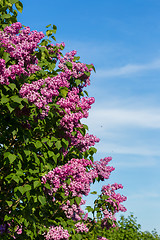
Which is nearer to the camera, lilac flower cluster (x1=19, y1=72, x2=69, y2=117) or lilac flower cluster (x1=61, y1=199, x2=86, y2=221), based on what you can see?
lilac flower cluster (x1=19, y1=72, x2=69, y2=117)

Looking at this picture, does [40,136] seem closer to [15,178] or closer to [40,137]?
[40,137]

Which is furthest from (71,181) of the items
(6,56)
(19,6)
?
(19,6)

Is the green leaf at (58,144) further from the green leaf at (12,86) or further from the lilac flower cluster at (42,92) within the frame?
the green leaf at (12,86)

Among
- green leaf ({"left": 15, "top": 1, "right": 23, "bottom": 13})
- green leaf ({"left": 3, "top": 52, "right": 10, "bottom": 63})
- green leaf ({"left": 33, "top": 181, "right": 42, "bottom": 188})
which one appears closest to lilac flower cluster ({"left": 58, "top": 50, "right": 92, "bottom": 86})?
green leaf ({"left": 3, "top": 52, "right": 10, "bottom": 63})

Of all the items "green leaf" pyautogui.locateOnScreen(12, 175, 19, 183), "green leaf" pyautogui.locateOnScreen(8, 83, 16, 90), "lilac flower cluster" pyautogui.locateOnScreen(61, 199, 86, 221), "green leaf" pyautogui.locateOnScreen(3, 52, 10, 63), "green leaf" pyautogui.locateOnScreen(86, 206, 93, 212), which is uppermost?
"green leaf" pyautogui.locateOnScreen(3, 52, 10, 63)

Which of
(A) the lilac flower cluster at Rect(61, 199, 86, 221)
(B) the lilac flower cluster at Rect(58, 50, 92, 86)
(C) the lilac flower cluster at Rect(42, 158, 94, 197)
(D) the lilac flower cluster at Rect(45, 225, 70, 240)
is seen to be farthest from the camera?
(B) the lilac flower cluster at Rect(58, 50, 92, 86)

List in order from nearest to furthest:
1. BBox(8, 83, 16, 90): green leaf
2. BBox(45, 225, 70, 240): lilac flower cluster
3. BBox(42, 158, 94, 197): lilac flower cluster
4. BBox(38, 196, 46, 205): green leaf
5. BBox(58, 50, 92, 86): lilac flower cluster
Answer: BBox(8, 83, 16, 90): green leaf
BBox(38, 196, 46, 205): green leaf
BBox(42, 158, 94, 197): lilac flower cluster
BBox(45, 225, 70, 240): lilac flower cluster
BBox(58, 50, 92, 86): lilac flower cluster

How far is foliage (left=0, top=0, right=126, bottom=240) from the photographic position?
730 cm

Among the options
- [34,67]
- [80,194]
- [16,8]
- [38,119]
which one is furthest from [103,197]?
[16,8]

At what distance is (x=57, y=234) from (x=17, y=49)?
3.99m

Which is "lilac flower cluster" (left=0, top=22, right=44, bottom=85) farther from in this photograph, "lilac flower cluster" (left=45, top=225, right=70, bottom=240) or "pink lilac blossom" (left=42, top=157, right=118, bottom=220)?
"lilac flower cluster" (left=45, top=225, right=70, bottom=240)

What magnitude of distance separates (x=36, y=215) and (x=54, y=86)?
320 centimetres

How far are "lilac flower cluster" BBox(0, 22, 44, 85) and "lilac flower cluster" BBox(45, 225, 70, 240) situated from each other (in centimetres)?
334

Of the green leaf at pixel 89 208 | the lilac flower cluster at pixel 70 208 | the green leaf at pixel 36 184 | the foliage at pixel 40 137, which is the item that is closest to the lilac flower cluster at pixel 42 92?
the foliage at pixel 40 137
